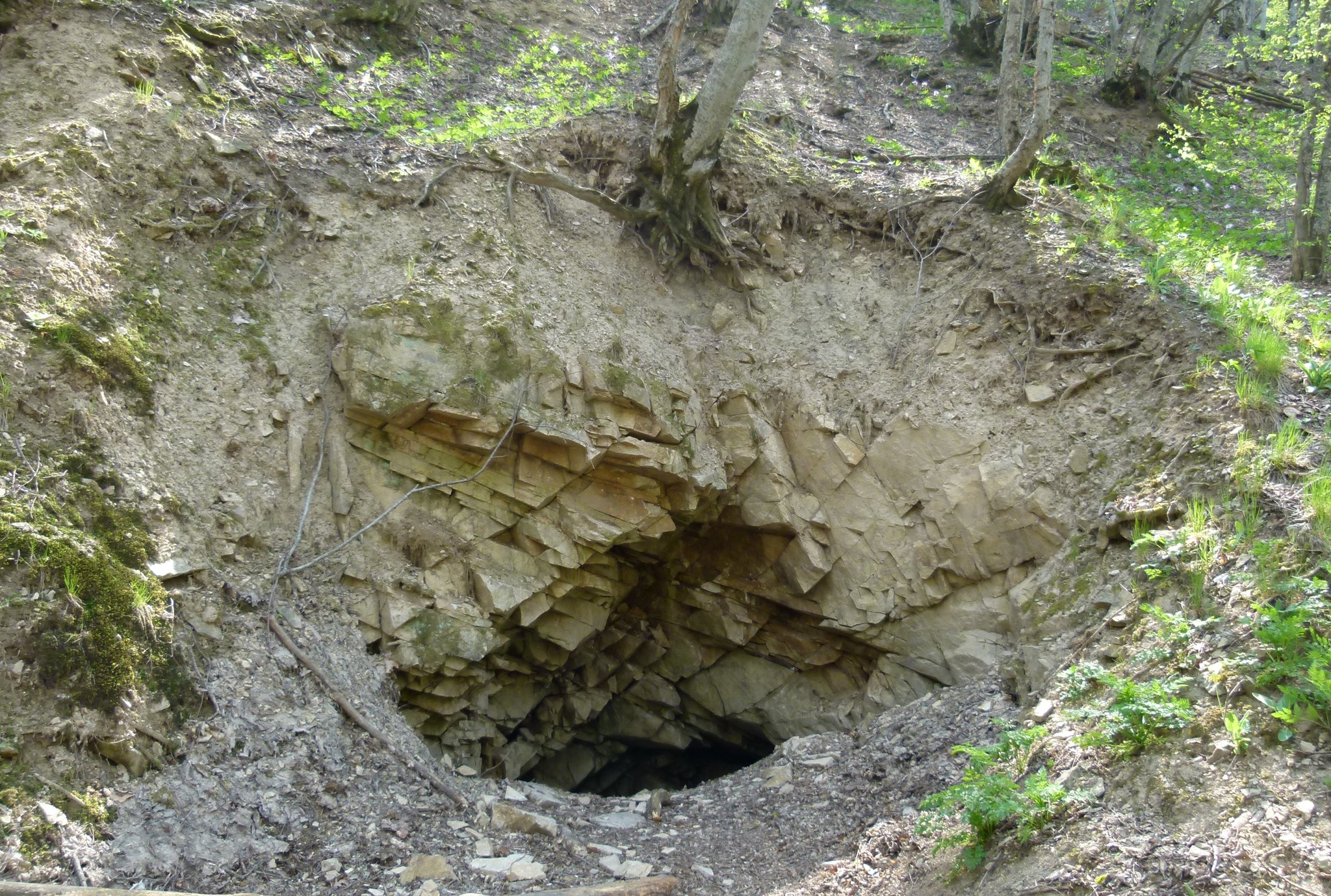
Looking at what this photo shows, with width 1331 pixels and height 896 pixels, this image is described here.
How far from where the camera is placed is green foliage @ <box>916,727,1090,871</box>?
346cm

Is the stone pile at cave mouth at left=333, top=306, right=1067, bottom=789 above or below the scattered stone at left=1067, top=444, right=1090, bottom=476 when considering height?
below

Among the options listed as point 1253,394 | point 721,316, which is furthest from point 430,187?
point 1253,394

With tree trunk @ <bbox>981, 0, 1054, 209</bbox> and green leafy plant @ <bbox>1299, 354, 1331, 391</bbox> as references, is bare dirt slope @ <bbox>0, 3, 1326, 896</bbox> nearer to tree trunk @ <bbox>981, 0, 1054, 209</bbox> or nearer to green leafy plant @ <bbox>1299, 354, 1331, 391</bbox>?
tree trunk @ <bbox>981, 0, 1054, 209</bbox>

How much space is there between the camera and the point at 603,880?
4.44m

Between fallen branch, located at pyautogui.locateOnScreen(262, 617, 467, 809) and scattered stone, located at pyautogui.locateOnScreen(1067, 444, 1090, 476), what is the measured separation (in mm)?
5079

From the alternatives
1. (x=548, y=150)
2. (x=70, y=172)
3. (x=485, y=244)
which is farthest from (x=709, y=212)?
(x=70, y=172)

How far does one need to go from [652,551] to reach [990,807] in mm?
4756

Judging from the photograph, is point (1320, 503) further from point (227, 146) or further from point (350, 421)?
point (227, 146)

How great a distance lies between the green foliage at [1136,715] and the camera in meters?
3.65

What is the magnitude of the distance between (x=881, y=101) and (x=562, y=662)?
9179 millimetres

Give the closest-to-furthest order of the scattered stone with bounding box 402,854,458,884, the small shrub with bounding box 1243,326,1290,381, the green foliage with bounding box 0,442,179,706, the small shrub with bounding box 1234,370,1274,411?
the green foliage with bounding box 0,442,179,706 → the scattered stone with bounding box 402,854,458,884 → the small shrub with bounding box 1234,370,1274,411 → the small shrub with bounding box 1243,326,1290,381

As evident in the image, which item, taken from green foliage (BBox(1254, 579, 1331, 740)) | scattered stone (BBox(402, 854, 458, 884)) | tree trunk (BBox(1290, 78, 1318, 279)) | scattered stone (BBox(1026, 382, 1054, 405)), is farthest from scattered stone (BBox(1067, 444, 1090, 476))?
scattered stone (BBox(402, 854, 458, 884))

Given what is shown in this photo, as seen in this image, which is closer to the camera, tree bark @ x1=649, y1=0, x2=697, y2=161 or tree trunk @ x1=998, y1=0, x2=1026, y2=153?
tree bark @ x1=649, y1=0, x2=697, y2=161

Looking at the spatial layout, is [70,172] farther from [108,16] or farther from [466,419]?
[466,419]
